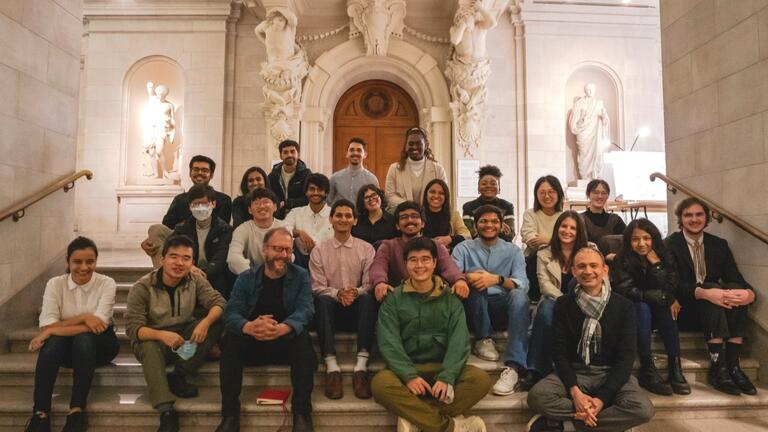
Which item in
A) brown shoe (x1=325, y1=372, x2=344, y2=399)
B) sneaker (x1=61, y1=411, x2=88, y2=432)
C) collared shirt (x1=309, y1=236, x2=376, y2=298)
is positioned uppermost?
collared shirt (x1=309, y1=236, x2=376, y2=298)

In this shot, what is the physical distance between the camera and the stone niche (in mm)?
7246

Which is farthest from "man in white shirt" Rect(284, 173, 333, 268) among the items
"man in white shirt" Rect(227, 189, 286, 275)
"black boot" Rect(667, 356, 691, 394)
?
"black boot" Rect(667, 356, 691, 394)

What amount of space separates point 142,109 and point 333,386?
681 cm

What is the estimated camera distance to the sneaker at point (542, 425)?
7.77 ft

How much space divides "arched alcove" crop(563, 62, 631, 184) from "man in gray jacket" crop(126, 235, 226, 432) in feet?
21.1

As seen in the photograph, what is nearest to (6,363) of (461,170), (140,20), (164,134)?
(164,134)

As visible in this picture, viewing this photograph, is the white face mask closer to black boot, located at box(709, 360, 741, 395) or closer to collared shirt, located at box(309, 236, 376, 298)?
collared shirt, located at box(309, 236, 376, 298)

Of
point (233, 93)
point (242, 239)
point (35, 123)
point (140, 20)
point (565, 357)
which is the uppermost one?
point (140, 20)

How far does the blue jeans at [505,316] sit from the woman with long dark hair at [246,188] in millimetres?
1989

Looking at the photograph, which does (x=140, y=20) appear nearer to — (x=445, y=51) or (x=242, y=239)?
(x=445, y=51)

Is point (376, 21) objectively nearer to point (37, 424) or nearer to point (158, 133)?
point (158, 133)

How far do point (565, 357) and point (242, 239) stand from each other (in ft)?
7.61

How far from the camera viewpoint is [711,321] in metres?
2.89

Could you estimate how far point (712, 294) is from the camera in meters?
2.89
